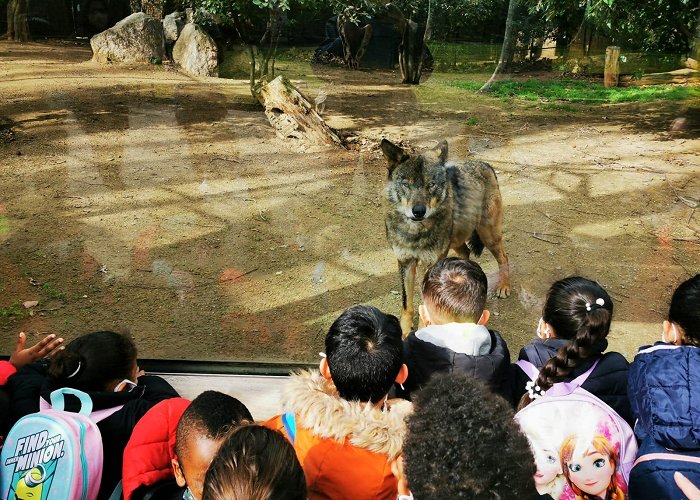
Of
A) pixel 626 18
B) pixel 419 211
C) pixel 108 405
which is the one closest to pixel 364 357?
pixel 108 405

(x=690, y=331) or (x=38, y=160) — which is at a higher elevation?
(x=38, y=160)

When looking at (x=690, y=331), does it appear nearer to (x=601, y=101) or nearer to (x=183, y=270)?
(x=601, y=101)

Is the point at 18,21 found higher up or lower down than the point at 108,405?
higher up

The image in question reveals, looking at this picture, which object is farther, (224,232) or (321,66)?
(224,232)

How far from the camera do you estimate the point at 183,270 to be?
3572mm

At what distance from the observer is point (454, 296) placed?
2125mm

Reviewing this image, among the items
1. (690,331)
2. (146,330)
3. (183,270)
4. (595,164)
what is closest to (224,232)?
(183,270)

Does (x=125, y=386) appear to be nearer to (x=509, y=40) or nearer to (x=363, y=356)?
(x=363, y=356)

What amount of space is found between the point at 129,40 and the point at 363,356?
2.28 meters

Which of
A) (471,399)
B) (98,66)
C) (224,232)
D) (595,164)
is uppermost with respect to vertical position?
(98,66)

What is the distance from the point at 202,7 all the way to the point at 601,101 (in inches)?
90.9

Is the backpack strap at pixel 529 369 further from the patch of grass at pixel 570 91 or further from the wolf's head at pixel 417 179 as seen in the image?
the patch of grass at pixel 570 91

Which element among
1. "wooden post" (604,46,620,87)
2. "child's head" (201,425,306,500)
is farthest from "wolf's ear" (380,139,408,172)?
"child's head" (201,425,306,500)

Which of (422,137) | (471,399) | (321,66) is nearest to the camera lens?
(471,399)
